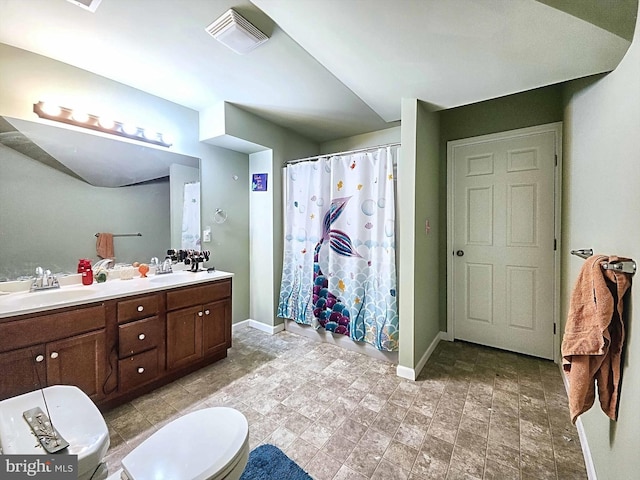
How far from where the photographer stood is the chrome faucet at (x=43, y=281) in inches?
71.7

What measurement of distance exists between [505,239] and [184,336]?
306cm

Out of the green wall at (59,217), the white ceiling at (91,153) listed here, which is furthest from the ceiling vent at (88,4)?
the green wall at (59,217)

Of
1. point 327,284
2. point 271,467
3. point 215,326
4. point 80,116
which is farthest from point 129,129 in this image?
point 271,467

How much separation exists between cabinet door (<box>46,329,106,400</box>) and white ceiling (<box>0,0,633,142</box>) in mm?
1882

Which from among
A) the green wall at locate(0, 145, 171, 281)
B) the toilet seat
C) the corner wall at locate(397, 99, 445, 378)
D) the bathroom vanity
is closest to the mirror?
the green wall at locate(0, 145, 171, 281)

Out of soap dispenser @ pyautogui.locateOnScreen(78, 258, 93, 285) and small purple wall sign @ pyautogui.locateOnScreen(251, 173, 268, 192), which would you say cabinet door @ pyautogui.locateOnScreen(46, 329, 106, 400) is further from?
small purple wall sign @ pyautogui.locateOnScreen(251, 173, 268, 192)

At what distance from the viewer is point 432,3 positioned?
46.9 inches

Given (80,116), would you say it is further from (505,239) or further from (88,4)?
(505,239)

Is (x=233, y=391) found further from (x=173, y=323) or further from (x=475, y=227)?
(x=475, y=227)

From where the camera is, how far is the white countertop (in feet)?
4.86

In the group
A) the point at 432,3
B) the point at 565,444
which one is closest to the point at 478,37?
the point at 432,3

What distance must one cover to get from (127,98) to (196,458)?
2.71m

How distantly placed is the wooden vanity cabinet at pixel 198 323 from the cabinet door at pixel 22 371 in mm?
698

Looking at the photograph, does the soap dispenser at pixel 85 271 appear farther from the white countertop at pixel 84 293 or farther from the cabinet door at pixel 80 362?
the cabinet door at pixel 80 362
